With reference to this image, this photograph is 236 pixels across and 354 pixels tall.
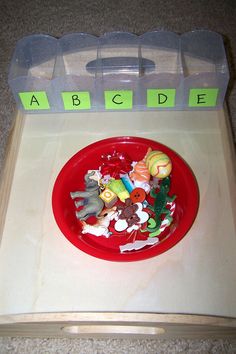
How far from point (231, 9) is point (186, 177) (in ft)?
2.82

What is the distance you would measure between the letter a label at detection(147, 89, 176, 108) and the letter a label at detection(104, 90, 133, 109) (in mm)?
37

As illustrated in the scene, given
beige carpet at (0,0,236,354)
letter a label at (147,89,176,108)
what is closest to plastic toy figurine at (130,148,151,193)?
letter a label at (147,89,176,108)

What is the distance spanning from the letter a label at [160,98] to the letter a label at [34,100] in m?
0.20

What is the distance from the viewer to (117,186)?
2.11 feet

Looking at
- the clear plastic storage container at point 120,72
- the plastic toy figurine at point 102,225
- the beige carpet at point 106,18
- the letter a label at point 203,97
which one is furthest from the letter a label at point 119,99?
the beige carpet at point 106,18

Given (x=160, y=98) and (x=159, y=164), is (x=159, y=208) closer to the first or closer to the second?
(x=159, y=164)

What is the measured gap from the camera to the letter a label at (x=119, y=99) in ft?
2.35

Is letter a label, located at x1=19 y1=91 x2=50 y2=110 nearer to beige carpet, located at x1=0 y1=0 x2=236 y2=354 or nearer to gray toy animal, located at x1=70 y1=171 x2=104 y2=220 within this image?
gray toy animal, located at x1=70 y1=171 x2=104 y2=220

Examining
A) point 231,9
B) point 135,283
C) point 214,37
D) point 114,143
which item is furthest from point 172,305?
point 231,9

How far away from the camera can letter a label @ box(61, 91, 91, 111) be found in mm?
716

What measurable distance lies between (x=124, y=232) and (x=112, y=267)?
80 millimetres

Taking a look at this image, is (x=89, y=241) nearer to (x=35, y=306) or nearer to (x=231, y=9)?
(x=35, y=306)

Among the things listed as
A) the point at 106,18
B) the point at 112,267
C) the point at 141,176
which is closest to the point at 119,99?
the point at 141,176

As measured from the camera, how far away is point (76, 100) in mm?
731
